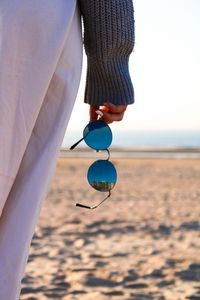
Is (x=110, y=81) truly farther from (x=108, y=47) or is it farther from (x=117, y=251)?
(x=117, y=251)

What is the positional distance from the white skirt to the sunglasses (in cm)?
27

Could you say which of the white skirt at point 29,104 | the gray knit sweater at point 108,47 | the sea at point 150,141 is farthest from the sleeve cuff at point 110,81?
the sea at point 150,141

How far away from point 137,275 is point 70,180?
8803mm

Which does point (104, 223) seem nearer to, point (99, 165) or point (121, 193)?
point (121, 193)

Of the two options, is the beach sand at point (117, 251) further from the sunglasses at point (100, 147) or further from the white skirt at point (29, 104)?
the white skirt at point (29, 104)

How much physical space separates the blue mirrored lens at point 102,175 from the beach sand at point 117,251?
1850 mm

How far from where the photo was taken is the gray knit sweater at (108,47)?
1.70m

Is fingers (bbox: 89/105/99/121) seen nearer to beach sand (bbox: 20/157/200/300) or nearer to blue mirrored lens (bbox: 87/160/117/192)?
blue mirrored lens (bbox: 87/160/117/192)

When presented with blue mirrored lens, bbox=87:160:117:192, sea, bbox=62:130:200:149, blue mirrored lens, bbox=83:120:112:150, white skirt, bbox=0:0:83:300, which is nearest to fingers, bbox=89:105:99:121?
blue mirrored lens, bbox=83:120:112:150

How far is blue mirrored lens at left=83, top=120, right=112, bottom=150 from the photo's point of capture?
197 cm

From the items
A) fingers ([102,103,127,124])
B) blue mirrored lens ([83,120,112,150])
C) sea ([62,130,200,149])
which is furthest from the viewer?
sea ([62,130,200,149])

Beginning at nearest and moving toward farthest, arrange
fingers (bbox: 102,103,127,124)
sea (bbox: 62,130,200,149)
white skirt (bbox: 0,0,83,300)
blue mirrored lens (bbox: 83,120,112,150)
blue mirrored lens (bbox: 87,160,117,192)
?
1. white skirt (bbox: 0,0,83,300)
2. fingers (bbox: 102,103,127,124)
3. blue mirrored lens (bbox: 83,120,112,150)
4. blue mirrored lens (bbox: 87,160,117,192)
5. sea (bbox: 62,130,200,149)

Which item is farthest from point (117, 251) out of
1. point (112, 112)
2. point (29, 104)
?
point (29, 104)

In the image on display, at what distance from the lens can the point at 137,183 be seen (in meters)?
12.3
